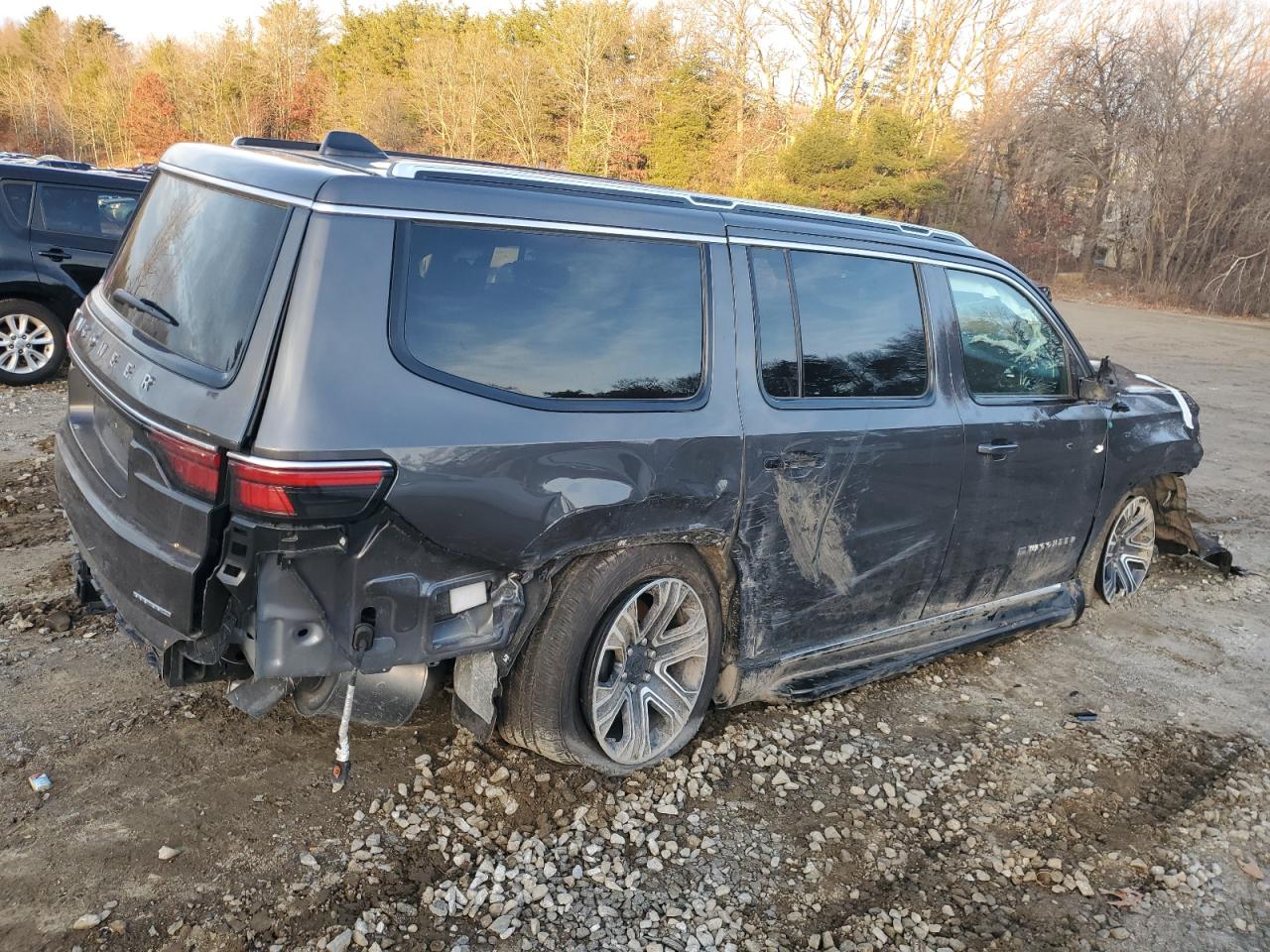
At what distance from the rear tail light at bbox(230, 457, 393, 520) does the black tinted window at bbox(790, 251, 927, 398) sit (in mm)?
1750

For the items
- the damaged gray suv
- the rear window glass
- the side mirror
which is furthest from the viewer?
the side mirror

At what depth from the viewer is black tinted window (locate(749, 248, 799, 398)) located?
3445 mm

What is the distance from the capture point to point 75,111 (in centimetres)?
5219

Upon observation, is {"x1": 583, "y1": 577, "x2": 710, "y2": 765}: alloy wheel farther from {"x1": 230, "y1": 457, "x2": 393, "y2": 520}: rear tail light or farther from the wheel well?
{"x1": 230, "y1": 457, "x2": 393, "y2": 520}: rear tail light

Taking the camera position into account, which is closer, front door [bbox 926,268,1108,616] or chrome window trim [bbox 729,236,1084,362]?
chrome window trim [bbox 729,236,1084,362]

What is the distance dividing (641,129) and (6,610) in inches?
1411

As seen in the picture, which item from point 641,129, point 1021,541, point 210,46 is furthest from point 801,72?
point 1021,541

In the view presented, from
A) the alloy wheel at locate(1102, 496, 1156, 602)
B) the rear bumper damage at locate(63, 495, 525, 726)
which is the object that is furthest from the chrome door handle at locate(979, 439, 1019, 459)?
the rear bumper damage at locate(63, 495, 525, 726)

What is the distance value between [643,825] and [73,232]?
345 inches

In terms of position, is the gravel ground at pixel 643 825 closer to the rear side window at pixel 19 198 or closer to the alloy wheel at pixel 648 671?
the alloy wheel at pixel 648 671

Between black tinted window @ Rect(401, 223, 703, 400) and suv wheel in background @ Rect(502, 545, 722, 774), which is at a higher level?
black tinted window @ Rect(401, 223, 703, 400)

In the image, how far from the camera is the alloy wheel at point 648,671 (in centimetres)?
324

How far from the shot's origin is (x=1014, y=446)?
429 centimetres

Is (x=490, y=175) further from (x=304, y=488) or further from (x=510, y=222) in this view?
(x=304, y=488)
